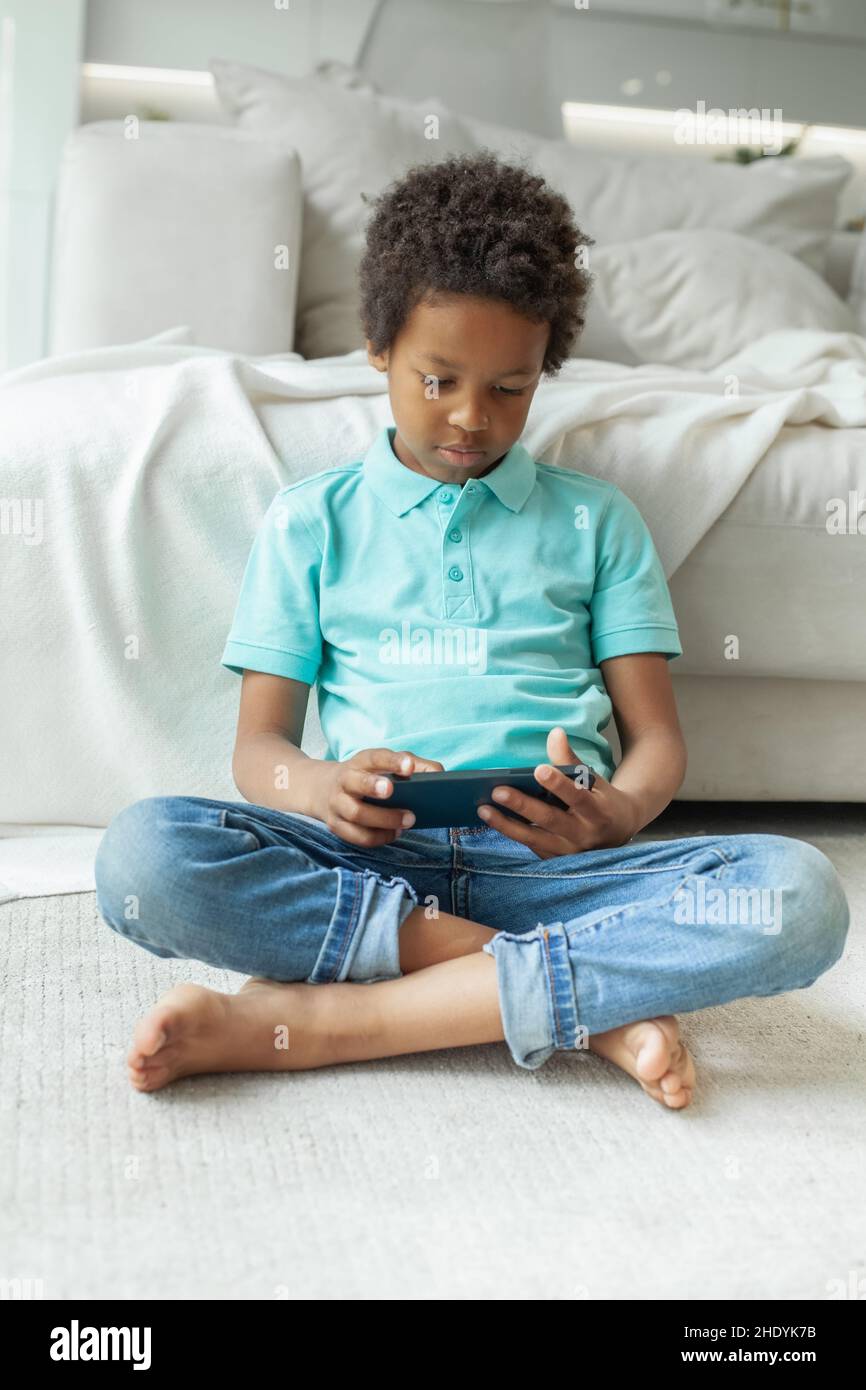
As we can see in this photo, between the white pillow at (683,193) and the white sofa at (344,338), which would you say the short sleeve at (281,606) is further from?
the white pillow at (683,193)

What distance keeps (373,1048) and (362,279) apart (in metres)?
0.64

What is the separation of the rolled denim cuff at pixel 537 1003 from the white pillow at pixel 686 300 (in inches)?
55.3

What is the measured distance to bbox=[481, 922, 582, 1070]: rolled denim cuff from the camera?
81 centimetres

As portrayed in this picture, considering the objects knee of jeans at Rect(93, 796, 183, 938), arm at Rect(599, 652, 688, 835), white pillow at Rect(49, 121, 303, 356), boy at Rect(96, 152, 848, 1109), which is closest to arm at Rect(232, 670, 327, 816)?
boy at Rect(96, 152, 848, 1109)

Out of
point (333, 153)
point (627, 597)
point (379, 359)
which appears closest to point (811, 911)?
point (627, 597)

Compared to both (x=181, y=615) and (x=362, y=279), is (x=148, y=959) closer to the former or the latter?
(x=181, y=615)

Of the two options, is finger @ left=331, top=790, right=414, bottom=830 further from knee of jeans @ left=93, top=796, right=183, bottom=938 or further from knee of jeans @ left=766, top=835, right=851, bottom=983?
knee of jeans @ left=766, top=835, right=851, bottom=983

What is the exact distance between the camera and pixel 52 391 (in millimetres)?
1296

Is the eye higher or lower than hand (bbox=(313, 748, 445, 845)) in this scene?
higher

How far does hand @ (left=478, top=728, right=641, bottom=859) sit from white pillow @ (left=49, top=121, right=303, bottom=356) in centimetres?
127

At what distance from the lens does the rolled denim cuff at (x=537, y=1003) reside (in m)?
0.81

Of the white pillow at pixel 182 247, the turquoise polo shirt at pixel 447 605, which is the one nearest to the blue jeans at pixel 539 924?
the turquoise polo shirt at pixel 447 605

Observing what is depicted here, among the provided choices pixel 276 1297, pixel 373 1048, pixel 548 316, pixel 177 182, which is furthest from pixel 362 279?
pixel 177 182

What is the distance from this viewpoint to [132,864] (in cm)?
83
